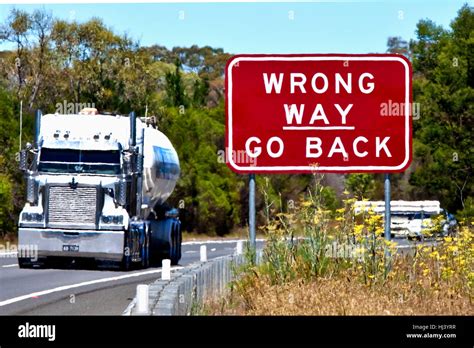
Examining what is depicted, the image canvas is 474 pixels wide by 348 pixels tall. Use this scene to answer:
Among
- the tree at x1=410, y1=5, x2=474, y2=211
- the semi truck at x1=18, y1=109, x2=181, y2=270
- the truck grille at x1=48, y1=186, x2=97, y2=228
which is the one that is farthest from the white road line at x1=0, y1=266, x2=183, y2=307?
the tree at x1=410, y1=5, x2=474, y2=211

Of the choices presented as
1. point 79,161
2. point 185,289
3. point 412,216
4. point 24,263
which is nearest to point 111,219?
point 79,161

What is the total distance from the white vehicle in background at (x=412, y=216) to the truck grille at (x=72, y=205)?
609 centimetres

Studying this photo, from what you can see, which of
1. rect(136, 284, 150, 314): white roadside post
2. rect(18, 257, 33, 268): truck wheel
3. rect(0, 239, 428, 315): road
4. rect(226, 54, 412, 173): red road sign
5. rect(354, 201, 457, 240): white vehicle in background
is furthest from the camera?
rect(18, 257, 33, 268): truck wheel

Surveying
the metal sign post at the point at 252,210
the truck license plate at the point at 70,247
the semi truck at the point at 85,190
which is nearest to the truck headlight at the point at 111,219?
the semi truck at the point at 85,190

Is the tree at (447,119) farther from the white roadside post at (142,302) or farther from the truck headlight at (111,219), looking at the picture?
the white roadside post at (142,302)

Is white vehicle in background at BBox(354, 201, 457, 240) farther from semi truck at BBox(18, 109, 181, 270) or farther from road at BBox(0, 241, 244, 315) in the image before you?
semi truck at BBox(18, 109, 181, 270)

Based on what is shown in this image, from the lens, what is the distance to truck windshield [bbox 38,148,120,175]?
81.9 feet

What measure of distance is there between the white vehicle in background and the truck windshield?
6068mm

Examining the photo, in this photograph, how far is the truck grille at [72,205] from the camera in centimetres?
2445

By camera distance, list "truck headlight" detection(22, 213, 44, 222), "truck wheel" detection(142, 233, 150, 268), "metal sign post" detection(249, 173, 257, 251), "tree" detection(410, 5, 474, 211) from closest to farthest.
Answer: "metal sign post" detection(249, 173, 257, 251)
"tree" detection(410, 5, 474, 211)
"truck headlight" detection(22, 213, 44, 222)
"truck wheel" detection(142, 233, 150, 268)

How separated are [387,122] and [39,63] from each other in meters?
19.9

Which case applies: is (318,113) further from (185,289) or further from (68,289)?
(68,289)

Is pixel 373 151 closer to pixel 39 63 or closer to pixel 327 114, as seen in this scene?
pixel 327 114

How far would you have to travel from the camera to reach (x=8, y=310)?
16.1 metres
